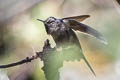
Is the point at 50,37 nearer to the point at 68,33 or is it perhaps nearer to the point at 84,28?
the point at 68,33

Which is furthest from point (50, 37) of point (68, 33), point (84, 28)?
point (84, 28)

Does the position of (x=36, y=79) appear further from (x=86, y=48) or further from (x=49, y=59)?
(x=86, y=48)

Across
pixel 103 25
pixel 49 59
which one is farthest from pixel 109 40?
pixel 49 59
